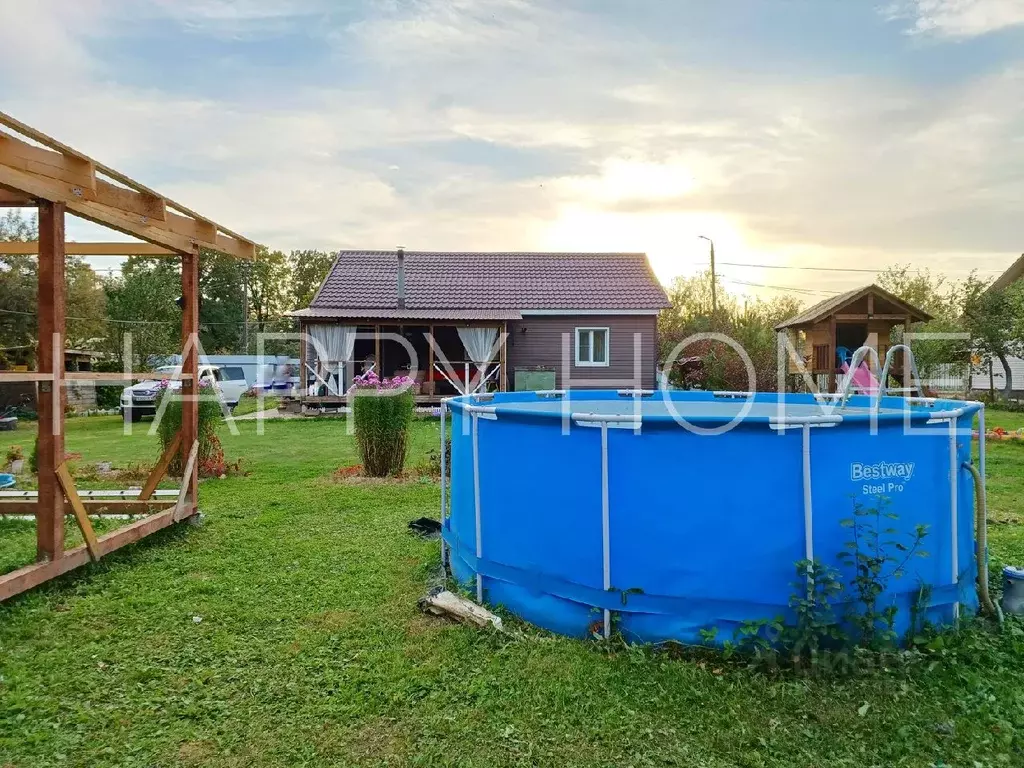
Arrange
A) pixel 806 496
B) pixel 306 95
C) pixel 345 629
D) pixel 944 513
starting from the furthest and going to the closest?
pixel 306 95 → pixel 345 629 → pixel 944 513 → pixel 806 496

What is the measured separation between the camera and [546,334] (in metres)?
23.4

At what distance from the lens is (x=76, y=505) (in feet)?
16.5

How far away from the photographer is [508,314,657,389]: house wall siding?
23172 mm

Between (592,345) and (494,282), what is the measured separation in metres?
4.77

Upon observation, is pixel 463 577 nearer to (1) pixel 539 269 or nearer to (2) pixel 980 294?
(1) pixel 539 269

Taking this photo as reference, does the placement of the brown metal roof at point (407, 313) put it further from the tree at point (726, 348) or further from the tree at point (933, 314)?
the tree at point (933, 314)

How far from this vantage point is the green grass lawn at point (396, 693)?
2.86m

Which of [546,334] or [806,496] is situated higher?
[546,334]

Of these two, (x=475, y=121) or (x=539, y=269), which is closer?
(x=475, y=121)

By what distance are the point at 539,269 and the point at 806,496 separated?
76.0 feet

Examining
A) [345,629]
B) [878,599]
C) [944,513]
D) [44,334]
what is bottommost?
[345,629]

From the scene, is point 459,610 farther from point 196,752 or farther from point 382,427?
point 382,427

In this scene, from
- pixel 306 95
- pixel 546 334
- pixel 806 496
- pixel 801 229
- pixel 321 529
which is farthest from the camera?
pixel 546 334

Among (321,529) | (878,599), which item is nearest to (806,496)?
(878,599)
